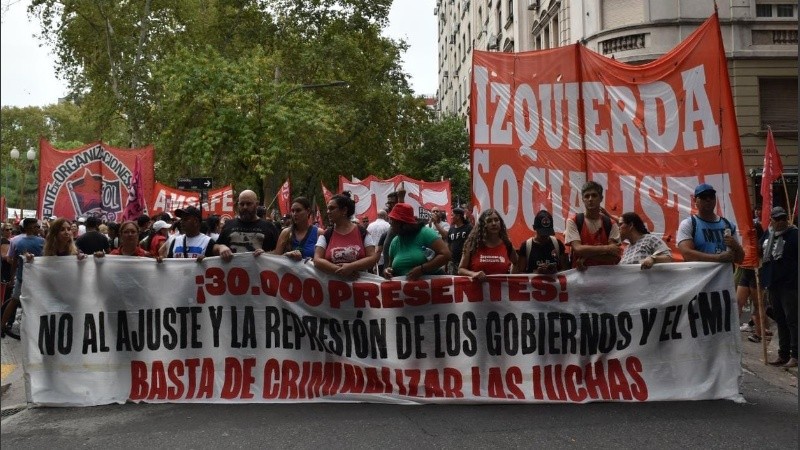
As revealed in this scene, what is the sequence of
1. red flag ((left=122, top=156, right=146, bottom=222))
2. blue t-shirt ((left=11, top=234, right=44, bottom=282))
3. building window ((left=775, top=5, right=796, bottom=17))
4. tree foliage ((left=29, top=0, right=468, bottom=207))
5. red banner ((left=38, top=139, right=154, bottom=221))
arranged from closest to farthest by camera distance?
1. blue t-shirt ((left=11, top=234, right=44, bottom=282))
2. red banner ((left=38, top=139, right=154, bottom=221))
3. red flag ((left=122, top=156, right=146, bottom=222))
4. building window ((left=775, top=5, right=796, bottom=17))
5. tree foliage ((left=29, top=0, right=468, bottom=207))

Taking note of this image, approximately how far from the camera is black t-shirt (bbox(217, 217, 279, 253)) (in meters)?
7.72

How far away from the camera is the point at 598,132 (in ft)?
27.4

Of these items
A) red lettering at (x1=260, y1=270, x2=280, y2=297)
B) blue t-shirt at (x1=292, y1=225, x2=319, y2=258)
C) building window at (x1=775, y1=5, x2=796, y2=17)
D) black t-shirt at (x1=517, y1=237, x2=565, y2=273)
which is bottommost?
red lettering at (x1=260, y1=270, x2=280, y2=297)

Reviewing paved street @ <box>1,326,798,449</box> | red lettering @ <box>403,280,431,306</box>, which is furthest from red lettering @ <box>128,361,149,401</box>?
red lettering @ <box>403,280,431,306</box>

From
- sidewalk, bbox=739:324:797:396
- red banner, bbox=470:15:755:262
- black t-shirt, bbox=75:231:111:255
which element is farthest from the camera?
black t-shirt, bbox=75:231:111:255

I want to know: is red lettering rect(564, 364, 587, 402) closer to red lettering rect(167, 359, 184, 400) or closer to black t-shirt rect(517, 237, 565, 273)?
black t-shirt rect(517, 237, 565, 273)

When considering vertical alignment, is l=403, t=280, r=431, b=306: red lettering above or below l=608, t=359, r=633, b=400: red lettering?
above

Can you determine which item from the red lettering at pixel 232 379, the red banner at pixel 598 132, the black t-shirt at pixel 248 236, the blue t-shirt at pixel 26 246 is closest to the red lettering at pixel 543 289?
the red banner at pixel 598 132

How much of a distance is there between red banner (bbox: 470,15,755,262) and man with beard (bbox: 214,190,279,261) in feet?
6.65

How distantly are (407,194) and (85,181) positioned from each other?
758cm

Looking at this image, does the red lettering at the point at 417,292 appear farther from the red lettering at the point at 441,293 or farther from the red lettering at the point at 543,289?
the red lettering at the point at 543,289

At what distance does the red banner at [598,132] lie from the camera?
7980 mm

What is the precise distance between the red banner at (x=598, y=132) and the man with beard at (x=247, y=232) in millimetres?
2027

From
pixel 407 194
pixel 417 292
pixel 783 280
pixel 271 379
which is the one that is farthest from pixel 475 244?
pixel 407 194
